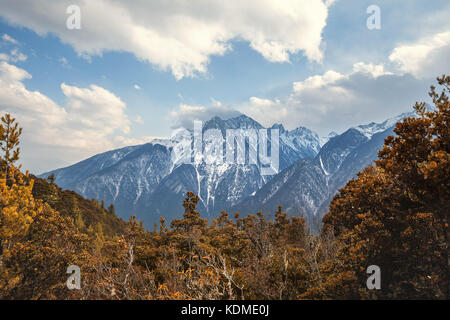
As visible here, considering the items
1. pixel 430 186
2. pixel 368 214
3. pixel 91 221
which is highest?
pixel 430 186

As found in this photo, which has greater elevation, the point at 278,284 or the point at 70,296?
the point at 278,284

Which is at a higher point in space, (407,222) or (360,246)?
(407,222)

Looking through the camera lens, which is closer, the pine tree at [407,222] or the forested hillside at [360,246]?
the pine tree at [407,222]

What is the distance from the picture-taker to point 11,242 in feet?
40.2

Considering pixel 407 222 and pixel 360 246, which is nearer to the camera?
pixel 407 222

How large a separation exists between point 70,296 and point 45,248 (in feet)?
9.51

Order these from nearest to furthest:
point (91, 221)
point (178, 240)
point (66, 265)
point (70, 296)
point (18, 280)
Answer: point (18, 280) → point (70, 296) → point (66, 265) → point (178, 240) → point (91, 221)

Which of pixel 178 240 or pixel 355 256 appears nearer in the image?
pixel 355 256

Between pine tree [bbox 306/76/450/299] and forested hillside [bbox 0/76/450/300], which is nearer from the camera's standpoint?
pine tree [bbox 306/76/450/299]
